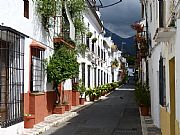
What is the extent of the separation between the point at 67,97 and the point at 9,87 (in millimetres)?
11328

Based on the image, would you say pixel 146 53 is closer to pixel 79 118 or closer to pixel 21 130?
pixel 79 118

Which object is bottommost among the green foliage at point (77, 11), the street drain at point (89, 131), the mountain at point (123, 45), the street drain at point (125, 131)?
the street drain at point (125, 131)

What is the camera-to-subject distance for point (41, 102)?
1608cm

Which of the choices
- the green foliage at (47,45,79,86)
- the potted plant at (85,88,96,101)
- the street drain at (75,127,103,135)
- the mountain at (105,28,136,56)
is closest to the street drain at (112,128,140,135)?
the street drain at (75,127,103,135)

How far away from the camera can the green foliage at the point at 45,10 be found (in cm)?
1634

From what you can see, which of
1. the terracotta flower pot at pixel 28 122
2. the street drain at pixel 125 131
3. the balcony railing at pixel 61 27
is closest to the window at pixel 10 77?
the terracotta flower pot at pixel 28 122

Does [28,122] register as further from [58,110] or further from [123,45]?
[123,45]

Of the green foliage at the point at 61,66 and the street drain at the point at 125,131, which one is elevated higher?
the green foliage at the point at 61,66

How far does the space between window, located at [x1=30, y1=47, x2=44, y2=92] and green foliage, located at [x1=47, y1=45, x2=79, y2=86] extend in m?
0.91

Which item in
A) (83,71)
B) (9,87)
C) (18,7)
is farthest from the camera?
(83,71)

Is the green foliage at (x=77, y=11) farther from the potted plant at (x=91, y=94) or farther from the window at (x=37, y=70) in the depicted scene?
the potted plant at (x=91, y=94)

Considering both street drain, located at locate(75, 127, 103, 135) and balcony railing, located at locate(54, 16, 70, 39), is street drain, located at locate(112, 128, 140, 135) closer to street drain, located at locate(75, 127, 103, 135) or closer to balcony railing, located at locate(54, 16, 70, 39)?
street drain, located at locate(75, 127, 103, 135)

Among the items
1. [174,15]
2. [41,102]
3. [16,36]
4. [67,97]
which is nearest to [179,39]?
[174,15]

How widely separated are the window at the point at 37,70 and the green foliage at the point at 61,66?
0.91 metres
